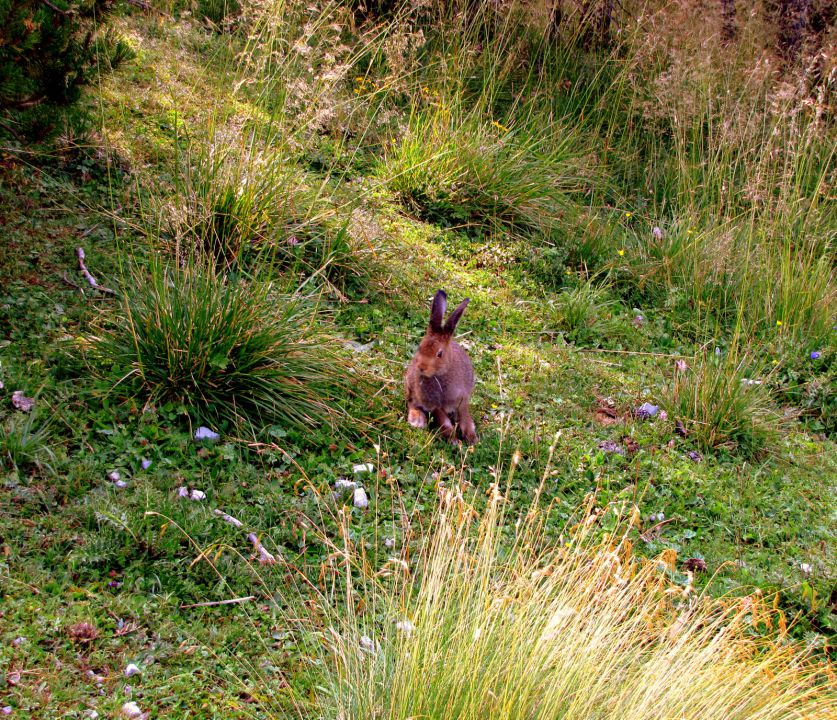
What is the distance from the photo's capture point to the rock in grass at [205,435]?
14.8ft

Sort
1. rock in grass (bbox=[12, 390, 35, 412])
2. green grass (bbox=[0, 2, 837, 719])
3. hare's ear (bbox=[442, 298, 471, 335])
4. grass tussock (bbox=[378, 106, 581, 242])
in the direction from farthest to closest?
grass tussock (bbox=[378, 106, 581, 242])
hare's ear (bbox=[442, 298, 471, 335])
rock in grass (bbox=[12, 390, 35, 412])
green grass (bbox=[0, 2, 837, 719])

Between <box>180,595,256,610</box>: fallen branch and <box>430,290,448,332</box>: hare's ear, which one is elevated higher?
<box>430,290,448,332</box>: hare's ear

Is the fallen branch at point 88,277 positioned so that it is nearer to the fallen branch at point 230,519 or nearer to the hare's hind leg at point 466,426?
the fallen branch at point 230,519

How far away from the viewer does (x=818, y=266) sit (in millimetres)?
7297

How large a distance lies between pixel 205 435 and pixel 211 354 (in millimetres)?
435

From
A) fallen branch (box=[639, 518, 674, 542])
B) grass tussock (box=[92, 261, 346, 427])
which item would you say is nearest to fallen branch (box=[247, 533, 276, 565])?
grass tussock (box=[92, 261, 346, 427])

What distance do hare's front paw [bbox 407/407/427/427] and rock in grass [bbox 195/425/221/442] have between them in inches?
46.6

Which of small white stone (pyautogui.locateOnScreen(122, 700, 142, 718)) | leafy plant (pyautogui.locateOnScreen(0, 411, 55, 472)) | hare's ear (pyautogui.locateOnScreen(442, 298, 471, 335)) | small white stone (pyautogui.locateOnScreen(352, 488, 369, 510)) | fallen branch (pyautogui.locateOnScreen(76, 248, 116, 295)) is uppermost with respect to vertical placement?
hare's ear (pyautogui.locateOnScreen(442, 298, 471, 335))

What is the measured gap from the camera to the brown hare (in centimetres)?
500

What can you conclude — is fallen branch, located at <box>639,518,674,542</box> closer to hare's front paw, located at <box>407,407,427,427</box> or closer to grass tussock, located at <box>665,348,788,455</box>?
grass tussock, located at <box>665,348,788,455</box>

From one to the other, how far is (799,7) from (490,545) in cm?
966

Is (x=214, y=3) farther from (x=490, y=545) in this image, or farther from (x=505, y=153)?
(x=490, y=545)

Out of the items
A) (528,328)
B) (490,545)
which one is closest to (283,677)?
(490,545)

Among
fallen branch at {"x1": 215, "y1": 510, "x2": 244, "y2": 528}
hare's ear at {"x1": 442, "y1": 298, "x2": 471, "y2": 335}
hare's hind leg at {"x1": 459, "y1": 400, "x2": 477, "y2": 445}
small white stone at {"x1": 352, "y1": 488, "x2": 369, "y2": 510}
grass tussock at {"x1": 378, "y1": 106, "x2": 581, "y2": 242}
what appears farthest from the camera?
grass tussock at {"x1": 378, "y1": 106, "x2": 581, "y2": 242}
